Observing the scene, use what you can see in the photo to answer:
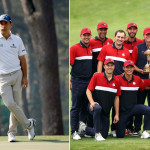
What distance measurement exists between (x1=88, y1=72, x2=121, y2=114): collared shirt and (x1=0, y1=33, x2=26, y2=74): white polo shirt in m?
1.00

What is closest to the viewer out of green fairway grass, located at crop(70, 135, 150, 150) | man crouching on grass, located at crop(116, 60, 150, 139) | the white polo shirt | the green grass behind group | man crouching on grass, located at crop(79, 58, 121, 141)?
green fairway grass, located at crop(70, 135, 150, 150)

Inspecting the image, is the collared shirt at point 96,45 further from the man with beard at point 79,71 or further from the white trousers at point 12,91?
the white trousers at point 12,91

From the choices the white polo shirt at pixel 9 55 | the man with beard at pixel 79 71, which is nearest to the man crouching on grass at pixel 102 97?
the man with beard at pixel 79 71

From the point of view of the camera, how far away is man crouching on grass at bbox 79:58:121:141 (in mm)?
6043

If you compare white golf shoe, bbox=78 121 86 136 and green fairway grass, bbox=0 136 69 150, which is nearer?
green fairway grass, bbox=0 136 69 150

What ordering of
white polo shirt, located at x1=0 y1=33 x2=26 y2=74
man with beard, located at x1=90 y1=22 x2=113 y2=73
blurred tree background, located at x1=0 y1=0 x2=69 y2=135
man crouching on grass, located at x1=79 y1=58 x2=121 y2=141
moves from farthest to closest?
1. blurred tree background, located at x1=0 y1=0 x2=69 y2=135
2. man with beard, located at x1=90 y1=22 x2=113 y2=73
3. man crouching on grass, located at x1=79 y1=58 x2=121 y2=141
4. white polo shirt, located at x1=0 y1=33 x2=26 y2=74

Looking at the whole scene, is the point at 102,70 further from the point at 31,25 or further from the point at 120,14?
the point at 120,14

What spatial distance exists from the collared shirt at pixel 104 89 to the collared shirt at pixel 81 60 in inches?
10.1

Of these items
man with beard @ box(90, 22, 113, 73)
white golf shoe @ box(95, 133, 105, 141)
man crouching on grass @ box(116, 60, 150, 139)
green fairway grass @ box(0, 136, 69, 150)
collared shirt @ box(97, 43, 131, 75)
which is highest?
man with beard @ box(90, 22, 113, 73)

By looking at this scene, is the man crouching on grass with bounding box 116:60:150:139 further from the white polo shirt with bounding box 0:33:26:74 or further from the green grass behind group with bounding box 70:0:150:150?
the green grass behind group with bounding box 70:0:150:150

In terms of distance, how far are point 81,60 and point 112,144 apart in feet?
4.13

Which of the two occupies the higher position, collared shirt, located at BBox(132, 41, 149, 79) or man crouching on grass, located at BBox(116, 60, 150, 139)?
collared shirt, located at BBox(132, 41, 149, 79)

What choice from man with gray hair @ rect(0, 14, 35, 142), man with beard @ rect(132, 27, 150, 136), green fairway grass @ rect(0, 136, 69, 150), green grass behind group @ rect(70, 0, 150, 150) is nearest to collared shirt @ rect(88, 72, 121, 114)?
man with beard @ rect(132, 27, 150, 136)

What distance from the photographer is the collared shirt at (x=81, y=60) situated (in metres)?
6.32
